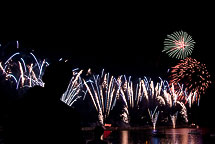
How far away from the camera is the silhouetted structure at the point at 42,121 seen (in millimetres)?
1459

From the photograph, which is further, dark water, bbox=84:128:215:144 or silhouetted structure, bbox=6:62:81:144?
dark water, bbox=84:128:215:144

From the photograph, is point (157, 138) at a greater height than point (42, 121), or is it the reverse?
point (42, 121)

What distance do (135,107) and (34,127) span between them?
5937 cm

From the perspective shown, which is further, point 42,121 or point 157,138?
point 157,138

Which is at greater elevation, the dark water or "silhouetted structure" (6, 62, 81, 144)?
"silhouetted structure" (6, 62, 81, 144)

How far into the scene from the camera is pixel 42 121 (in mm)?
1510

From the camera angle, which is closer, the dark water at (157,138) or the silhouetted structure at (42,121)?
the silhouetted structure at (42,121)

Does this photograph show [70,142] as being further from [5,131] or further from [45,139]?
[5,131]

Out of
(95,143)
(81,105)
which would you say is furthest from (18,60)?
(95,143)

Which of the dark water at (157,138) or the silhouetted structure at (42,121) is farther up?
the silhouetted structure at (42,121)

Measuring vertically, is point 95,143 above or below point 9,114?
below

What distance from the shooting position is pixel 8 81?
38.2 meters

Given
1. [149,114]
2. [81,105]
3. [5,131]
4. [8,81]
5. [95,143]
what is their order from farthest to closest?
[149,114] < [81,105] < [8,81] < [95,143] < [5,131]

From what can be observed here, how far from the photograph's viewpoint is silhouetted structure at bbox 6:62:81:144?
4.79ft
